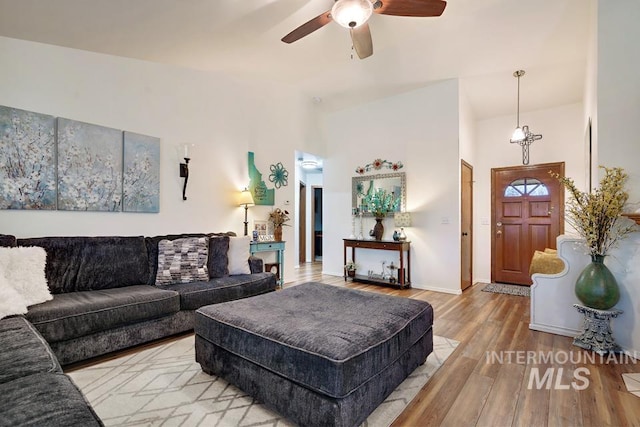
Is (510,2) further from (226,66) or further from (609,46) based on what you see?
(226,66)

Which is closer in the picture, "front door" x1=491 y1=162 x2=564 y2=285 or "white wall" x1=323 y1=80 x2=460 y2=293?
"white wall" x1=323 y1=80 x2=460 y2=293

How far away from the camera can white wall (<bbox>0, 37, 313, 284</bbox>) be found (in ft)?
9.07

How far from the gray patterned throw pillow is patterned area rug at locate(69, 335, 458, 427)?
2.58 ft

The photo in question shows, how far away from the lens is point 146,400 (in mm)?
1863

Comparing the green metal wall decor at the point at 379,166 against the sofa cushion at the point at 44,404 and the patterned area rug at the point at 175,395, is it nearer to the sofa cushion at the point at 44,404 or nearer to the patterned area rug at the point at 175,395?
the patterned area rug at the point at 175,395

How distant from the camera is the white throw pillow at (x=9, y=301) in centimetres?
191

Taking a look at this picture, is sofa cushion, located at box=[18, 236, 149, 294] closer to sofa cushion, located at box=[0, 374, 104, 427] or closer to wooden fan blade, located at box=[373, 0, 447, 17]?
sofa cushion, located at box=[0, 374, 104, 427]

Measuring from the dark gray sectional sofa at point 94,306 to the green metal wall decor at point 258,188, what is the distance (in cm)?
132

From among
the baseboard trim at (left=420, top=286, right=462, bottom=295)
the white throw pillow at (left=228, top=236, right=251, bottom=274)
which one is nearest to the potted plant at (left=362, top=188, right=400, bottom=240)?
the baseboard trim at (left=420, top=286, right=462, bottom=295)

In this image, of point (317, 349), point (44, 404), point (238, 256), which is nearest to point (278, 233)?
point (238, 256)

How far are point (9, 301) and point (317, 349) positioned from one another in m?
2.01

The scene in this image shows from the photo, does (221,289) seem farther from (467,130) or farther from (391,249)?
(467,130)

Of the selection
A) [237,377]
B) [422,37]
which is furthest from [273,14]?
[237,377]

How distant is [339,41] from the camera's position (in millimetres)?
3547
